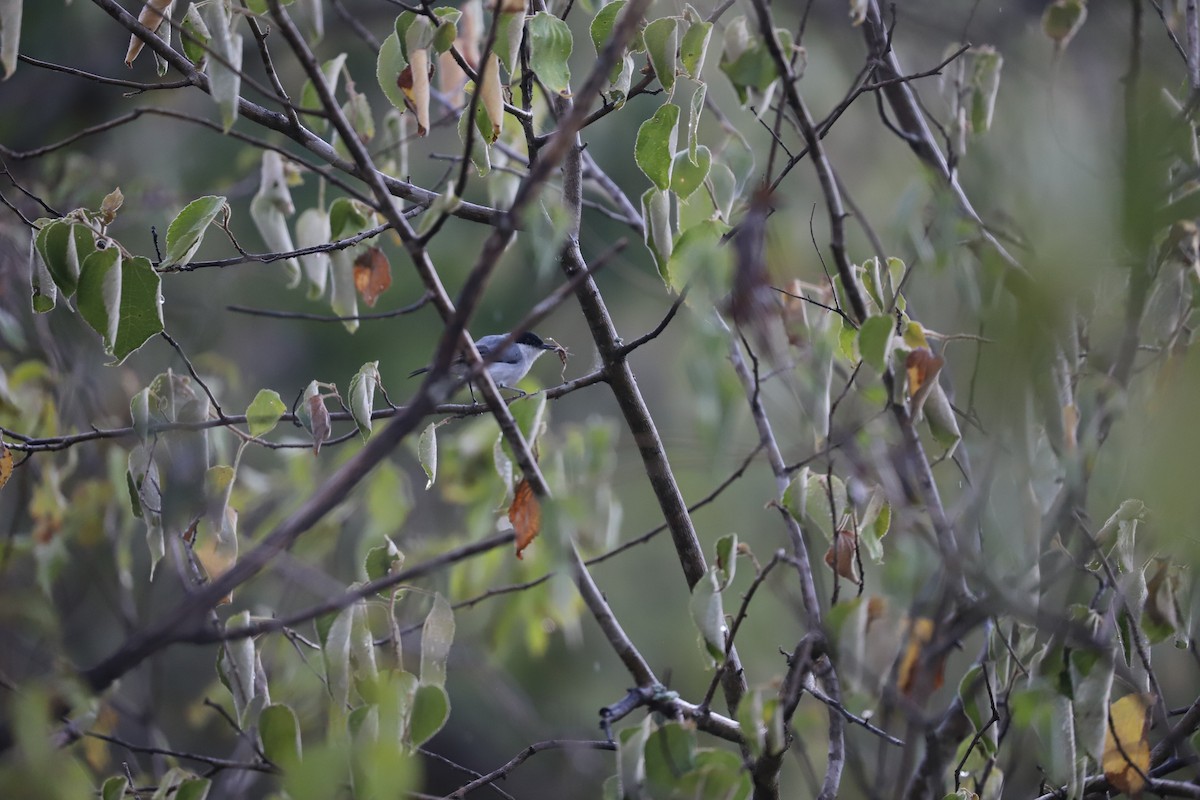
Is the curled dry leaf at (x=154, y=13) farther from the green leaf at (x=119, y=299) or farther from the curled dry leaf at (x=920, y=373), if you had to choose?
the curled dry leaf at (x=920, y=373)

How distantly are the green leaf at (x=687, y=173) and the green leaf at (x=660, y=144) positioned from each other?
29 millimetres

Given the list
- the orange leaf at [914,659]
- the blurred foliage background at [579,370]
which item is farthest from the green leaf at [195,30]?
the orange leaf at [914,659]

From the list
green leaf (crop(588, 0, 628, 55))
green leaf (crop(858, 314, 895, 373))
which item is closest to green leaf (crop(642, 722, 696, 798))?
green leaf (crop(858, 314, 895, 373))

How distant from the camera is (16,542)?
2533mm

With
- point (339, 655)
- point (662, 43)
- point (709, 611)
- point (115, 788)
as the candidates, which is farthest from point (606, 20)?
point (115, 788)

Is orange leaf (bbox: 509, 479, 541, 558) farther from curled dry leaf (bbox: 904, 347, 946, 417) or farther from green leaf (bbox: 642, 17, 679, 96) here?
green leaf (bbox: 642, 17, 679, 96)

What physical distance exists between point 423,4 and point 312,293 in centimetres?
73

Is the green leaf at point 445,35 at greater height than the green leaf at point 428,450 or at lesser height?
greater

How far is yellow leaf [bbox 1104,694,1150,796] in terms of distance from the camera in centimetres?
128

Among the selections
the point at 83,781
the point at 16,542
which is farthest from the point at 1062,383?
the point at 16,542

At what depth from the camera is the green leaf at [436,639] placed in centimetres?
128

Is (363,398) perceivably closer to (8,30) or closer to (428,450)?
(428,450)

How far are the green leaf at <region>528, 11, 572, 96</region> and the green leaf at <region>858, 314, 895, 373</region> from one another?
57 cm

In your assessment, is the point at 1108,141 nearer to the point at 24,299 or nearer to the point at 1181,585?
the point at 1181,585
